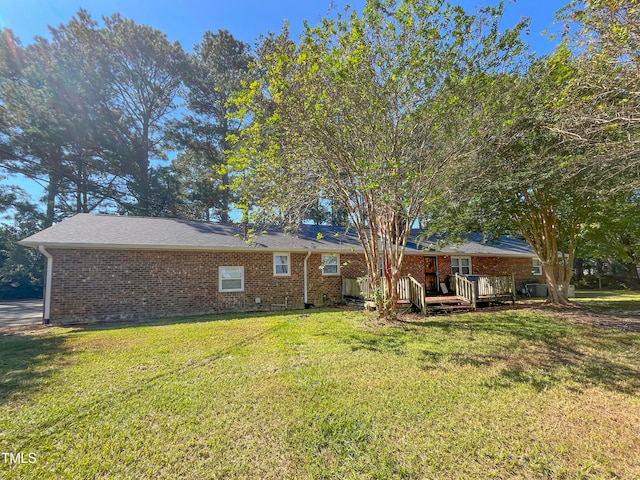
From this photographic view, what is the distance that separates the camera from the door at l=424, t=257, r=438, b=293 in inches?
590

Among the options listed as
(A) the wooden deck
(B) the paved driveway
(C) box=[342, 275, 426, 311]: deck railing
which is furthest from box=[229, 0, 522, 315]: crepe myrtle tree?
(B) the paved driveway

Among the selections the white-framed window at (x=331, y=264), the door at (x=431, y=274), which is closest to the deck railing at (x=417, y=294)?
the white-framed window at (x=331, y=264)

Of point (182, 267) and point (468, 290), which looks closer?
point (182, 267)

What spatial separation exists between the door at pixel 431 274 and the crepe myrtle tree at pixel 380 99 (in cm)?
782

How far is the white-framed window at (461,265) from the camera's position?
51.2 feet

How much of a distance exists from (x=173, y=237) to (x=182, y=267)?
4.19ft

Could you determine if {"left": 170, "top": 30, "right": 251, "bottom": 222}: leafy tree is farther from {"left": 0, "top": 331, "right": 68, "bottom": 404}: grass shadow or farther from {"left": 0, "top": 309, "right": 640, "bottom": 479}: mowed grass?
{"left": 0, "top": 309, "right": 640, "bottom": 479}: mowed grass

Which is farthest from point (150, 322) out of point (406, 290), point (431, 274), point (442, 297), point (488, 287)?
point (488, 287)

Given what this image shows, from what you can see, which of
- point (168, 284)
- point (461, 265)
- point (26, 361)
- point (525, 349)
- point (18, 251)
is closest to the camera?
point (26, 361)

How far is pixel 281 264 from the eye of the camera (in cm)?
1227

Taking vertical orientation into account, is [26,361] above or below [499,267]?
below

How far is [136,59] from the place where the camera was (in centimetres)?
2133

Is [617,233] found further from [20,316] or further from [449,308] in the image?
[20,316]

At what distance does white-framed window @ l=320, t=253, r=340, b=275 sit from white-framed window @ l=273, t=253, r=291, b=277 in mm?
1488
